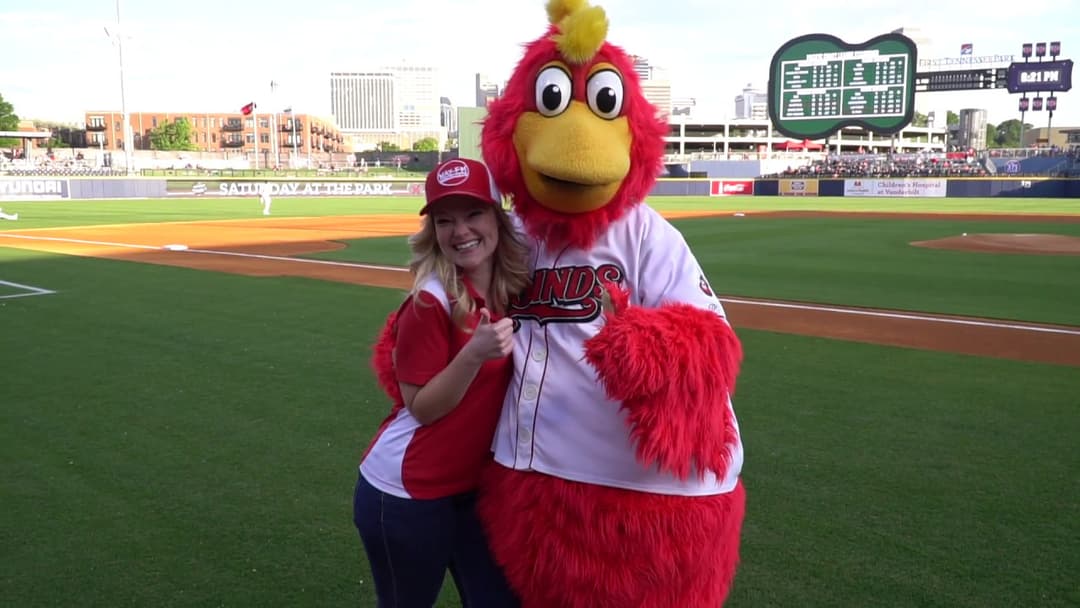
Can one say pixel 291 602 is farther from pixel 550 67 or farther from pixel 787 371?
pixel 787 371

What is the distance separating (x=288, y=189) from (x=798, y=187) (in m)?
28.0

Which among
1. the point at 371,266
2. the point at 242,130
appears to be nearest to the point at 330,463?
the point at 371,266

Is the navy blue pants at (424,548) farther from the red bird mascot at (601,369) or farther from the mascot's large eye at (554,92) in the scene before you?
the mascot's large eye at (554,92)

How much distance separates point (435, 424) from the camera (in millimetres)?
2051

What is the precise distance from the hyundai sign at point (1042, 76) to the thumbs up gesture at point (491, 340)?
210ft

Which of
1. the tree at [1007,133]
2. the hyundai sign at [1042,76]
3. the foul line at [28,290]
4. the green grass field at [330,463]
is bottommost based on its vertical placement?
the green grass field at [330,463]

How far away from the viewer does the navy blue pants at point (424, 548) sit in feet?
6.86

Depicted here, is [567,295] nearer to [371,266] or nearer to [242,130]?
[371,266]

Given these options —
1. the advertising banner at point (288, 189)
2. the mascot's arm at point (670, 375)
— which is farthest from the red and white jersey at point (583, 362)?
the advertising banner at point (288, 189)

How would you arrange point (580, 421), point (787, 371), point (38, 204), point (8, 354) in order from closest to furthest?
point (580, 421) < point (787, 371) < point (8, 354) < point (38, 204)

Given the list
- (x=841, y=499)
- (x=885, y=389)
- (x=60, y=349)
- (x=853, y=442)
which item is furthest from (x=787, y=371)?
→ (x=60, y=349)

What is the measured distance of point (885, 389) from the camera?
607 centimetres

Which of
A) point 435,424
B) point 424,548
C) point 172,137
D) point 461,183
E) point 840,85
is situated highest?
point 172,137

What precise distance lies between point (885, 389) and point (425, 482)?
16.0 feet
